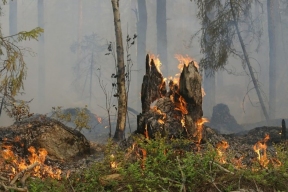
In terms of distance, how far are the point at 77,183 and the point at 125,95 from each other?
247 inches

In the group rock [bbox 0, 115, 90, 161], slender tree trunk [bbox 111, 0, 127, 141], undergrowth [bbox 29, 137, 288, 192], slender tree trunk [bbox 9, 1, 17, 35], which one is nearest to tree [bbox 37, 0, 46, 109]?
slender tree trunk [bbox 9, 1, 17, 35]

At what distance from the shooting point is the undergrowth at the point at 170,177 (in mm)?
4730

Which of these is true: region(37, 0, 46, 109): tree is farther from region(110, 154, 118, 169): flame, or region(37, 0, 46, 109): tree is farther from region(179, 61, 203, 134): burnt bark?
region(110, 154, 118, 169): flame

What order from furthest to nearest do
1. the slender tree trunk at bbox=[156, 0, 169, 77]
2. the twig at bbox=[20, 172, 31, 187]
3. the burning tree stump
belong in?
1. the slender tree trunk at bbox=[156, 0, 169, 77]
2. the burning tree stump
3. the twig at bbox=[20, 172, 31, 187]

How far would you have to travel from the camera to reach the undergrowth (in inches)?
186

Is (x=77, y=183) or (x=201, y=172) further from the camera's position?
(x=77, y=183)

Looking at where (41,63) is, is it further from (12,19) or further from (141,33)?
(141,33)

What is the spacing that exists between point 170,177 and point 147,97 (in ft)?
11.2

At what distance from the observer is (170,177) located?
199 inches

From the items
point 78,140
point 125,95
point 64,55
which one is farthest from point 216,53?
point 64,55

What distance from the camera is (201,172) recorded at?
4961 millimetres

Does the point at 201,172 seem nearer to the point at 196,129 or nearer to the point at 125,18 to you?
the point at 196,129

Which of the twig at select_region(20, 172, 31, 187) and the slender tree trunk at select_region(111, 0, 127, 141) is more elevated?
the slender tree trunk at select_region(111, 0, 127, 141)

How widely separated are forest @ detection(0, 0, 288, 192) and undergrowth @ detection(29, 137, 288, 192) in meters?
0.02
